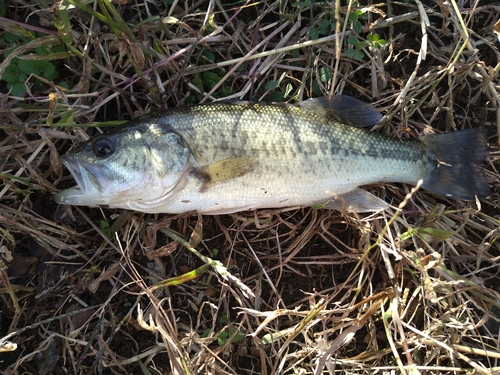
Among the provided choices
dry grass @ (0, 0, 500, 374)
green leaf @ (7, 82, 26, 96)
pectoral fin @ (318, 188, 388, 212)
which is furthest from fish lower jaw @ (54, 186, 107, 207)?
pectoral fin @ (318, 188, 388, 212)

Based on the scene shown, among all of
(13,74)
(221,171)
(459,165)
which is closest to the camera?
(221,171)

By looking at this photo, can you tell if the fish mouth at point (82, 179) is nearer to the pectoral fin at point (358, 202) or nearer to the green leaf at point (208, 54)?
the green leaf at point (208, 54)

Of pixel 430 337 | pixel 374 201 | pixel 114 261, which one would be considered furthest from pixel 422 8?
pixel 114 261

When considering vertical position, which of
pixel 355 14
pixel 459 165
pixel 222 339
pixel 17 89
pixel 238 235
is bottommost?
pixel 222 339

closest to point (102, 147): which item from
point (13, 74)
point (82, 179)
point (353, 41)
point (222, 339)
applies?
point (82, 179)

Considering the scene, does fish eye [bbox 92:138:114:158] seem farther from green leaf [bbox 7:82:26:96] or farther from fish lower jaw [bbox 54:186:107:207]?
green leaf [bbox 7:82:26:96]

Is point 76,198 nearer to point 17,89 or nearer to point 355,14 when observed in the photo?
point 17,89

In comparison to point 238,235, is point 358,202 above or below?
above

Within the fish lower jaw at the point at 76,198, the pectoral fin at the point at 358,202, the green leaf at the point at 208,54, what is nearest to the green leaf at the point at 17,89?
the fish lower jaw at the point at 76,198
